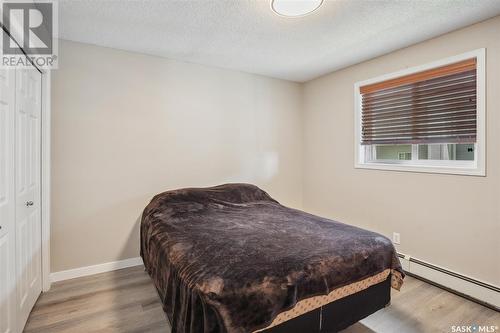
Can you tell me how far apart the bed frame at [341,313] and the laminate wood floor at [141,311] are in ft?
0.60

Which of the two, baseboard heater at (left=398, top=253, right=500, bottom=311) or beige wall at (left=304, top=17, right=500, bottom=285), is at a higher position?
beige wall at (left=304, top=17, right=500, bottom=285)

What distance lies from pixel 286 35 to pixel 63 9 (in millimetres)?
1868

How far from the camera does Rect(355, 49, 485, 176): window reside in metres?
2.33

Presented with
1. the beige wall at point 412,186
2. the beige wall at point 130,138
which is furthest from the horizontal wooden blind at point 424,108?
the beige wall at point 130,138

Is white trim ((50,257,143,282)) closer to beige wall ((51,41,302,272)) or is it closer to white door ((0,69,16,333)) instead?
beige wall ((51,41,302,272))

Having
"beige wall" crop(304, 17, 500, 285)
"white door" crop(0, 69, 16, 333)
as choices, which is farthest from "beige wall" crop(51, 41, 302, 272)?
"white door" crop(0, 69, 16, 333)

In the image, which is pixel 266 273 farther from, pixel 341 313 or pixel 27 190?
pixel 27 190

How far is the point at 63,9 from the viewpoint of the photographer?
2078 mm

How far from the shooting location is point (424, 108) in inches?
106

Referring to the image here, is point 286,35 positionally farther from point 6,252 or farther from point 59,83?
point 6,252

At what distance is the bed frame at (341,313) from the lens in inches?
60.5

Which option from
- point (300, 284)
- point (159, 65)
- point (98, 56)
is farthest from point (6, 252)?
point (159, 65)

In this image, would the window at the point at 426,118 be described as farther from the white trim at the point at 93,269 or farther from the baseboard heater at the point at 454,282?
the white trim at the point at 93,269

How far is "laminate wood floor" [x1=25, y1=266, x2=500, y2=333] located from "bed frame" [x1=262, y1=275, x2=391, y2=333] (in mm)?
184
